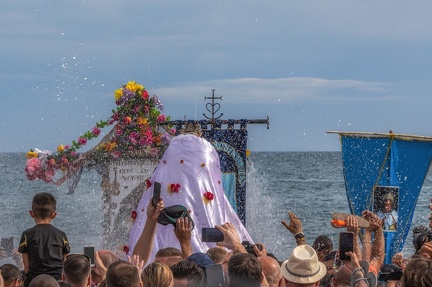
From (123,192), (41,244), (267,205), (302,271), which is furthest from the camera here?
(267,205)

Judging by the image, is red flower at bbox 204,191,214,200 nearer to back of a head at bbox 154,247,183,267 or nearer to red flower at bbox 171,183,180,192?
red flower at bbox 171,183,180,192

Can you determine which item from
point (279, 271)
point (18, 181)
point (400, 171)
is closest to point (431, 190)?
point (18, 181)

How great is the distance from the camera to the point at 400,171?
14242 millimetres

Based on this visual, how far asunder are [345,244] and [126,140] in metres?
7.42

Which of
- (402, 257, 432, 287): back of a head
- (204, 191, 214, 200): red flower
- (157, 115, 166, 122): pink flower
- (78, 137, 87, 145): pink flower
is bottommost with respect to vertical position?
(204, 191, 214, 200): red flower

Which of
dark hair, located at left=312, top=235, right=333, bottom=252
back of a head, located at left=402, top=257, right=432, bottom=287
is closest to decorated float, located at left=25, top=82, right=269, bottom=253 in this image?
dark hair, located at left=312, top=235, right=333, bottom=252

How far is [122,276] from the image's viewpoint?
6.10 metres

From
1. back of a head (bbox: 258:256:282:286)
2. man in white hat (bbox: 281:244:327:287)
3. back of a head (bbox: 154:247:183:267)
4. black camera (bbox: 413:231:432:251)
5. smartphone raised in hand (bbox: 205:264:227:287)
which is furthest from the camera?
black camera (bbox: 413:231:432:251)

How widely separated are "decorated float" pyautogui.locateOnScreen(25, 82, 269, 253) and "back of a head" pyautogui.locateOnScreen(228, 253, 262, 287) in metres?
7.97

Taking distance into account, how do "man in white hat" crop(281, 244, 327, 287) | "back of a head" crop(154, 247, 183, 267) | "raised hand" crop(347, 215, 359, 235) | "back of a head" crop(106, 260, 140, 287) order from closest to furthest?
"back of a head" crop(106, 260, 140, 287)
"man in white hat" crop(281, 244, 327, 287)
"back of a head" crop(154, 247, 183, 267)
"raised hand" crop(347, 215, 359, 235)

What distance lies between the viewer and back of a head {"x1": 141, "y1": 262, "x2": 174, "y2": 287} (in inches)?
241

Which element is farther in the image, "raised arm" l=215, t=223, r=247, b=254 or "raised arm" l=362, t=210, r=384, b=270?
"raised arm" l=362, t=210, r=384, b=270

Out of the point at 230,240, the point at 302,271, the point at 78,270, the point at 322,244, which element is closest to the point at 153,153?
the point at 322,244

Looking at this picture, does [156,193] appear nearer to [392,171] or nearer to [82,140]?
[392,171]
